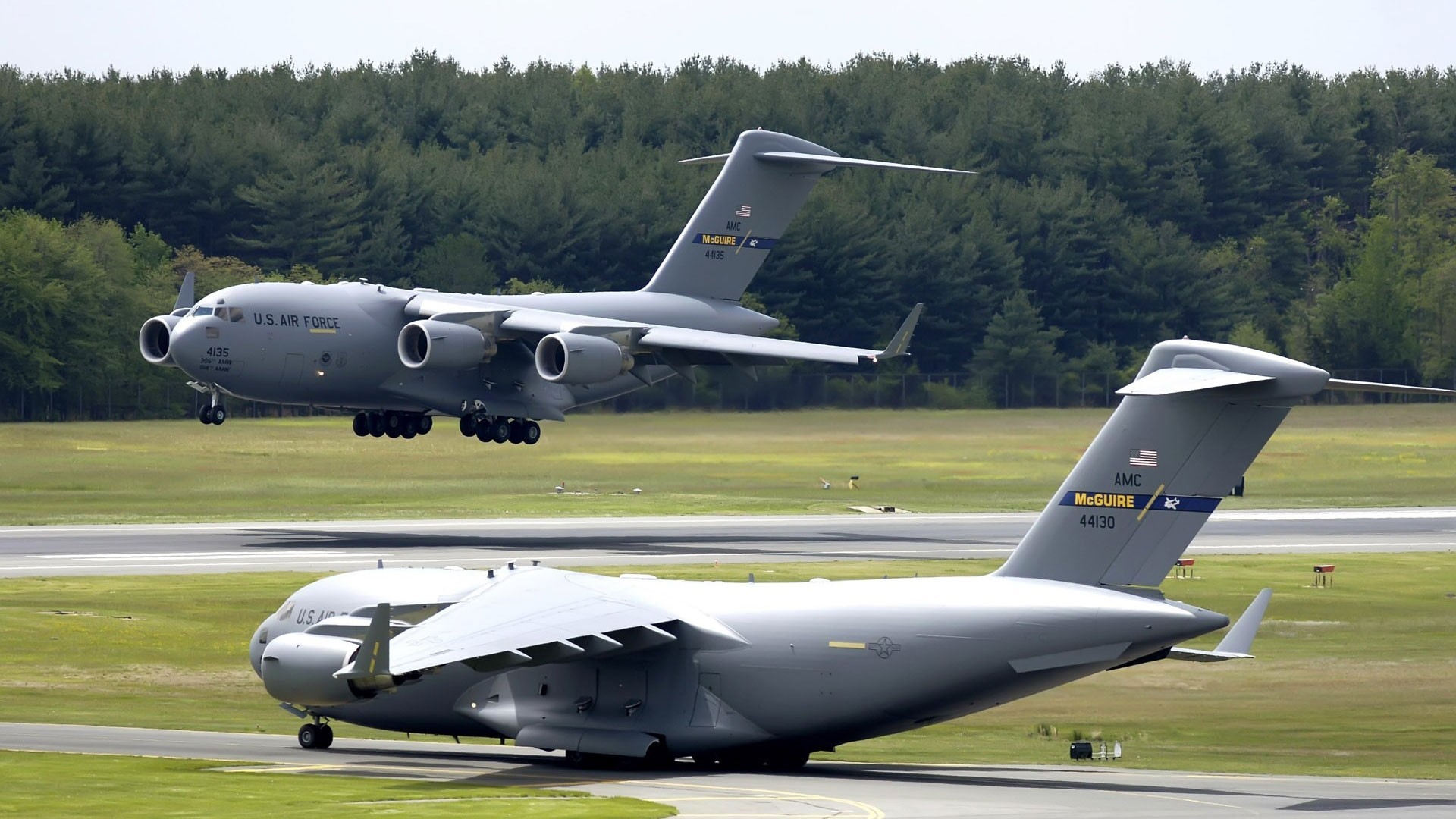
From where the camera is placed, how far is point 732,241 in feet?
186

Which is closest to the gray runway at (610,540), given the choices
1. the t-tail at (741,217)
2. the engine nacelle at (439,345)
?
the engine nacelle at (439,345)

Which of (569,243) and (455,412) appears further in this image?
(569,243)

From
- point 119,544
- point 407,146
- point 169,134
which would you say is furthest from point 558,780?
point 407,146

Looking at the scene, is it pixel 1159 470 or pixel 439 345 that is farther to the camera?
pixel 439 345

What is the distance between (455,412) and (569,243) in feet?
168

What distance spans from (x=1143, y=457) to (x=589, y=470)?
42.9 m

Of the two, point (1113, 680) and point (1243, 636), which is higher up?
point (1243, 636)

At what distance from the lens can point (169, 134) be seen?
104688mm

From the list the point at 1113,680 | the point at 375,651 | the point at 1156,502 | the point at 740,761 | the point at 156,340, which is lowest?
the point at 740,761

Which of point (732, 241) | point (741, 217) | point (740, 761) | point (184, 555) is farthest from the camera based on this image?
point (741, 217)

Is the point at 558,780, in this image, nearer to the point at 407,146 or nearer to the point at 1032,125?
the point at 407,146

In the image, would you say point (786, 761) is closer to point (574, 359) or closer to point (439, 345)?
point (574, 359)

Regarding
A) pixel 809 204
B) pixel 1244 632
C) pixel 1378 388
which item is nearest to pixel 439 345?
pixel 1244 632

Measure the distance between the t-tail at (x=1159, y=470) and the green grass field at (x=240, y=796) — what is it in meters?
5.88
